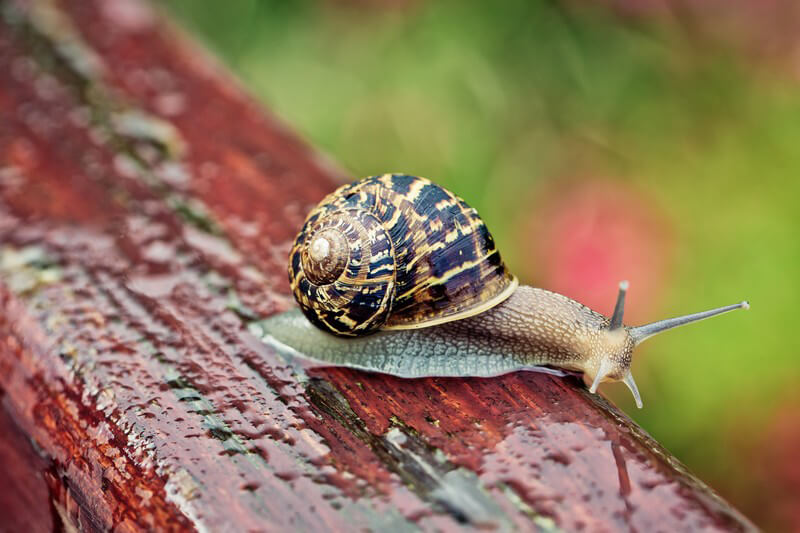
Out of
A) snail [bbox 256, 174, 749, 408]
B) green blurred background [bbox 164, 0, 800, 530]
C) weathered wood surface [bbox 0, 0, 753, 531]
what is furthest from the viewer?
green blurred background [bbox 164, 0, 800, 530]

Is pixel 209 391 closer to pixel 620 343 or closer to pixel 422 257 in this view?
pixel 422 257

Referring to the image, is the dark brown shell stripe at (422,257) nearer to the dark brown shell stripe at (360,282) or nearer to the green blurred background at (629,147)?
the dark brown shell stripe at (360,282)

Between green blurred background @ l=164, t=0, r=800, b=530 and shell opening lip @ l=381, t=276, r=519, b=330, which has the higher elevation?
green blurred background @ l=164, t=0, r=800, b=530

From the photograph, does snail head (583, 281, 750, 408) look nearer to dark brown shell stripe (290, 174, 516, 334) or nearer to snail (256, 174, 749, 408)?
snail (256, 174, 749, 408)

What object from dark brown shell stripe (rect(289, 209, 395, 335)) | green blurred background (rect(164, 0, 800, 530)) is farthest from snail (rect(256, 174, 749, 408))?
green blurred background (rect(164, 0, 800, 530))

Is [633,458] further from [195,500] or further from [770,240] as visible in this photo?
[770,240]

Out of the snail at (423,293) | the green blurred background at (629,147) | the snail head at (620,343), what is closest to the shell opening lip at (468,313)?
the snail at (423,293)

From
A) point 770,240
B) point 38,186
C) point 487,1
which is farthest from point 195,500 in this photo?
point 487,1

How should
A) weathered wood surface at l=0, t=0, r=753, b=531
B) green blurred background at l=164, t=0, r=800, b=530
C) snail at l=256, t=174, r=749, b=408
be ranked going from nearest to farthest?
weathered wood surface at l=0, t=0, r=753, b=531
snail at l=256, t=174, r=749, b=408
green blurred background at l=164, t=0, r=800, b=530
